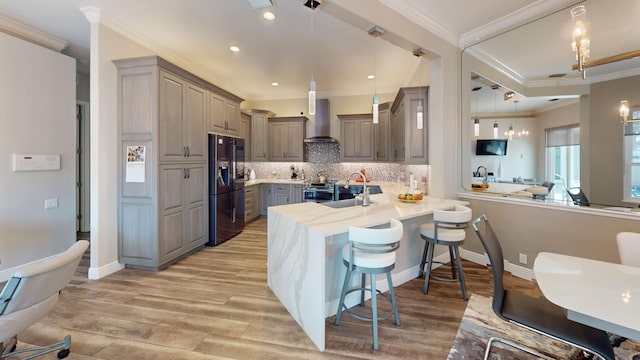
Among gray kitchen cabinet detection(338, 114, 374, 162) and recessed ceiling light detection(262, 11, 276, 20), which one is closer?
recessed ceiling light detection(262, 11, 276, 20)

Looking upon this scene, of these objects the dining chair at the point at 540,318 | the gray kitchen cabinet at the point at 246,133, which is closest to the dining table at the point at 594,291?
the dining chair at the point at 540,318

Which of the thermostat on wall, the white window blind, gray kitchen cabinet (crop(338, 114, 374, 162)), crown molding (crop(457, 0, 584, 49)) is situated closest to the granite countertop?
the white window blind

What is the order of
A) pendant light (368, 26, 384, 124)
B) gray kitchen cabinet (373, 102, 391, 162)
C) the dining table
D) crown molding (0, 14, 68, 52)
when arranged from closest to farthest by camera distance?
the dining table → pendant light (368, 26, 384, 124) → crown molding (0, 14, 68, 52) → gray kitchen cabinet (373, 102, 391, 162)

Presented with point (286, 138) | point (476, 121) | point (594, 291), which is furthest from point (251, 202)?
point (594, 291)

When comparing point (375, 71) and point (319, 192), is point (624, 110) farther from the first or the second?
point (319, 192)

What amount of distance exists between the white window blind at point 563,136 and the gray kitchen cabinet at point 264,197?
17.0 feet

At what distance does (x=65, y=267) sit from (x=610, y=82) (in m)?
4.87

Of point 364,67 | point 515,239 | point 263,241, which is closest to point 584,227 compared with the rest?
point 515,239

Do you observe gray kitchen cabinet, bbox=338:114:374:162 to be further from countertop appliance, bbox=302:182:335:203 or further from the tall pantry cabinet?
the tall pantry cabinet

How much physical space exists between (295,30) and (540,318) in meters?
3.78

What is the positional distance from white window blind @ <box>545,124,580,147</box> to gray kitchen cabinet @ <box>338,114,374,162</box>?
3.26m

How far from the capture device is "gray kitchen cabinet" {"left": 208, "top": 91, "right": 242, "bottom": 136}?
432cm

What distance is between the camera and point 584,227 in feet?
8.75

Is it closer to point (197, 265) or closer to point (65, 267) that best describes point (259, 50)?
point (197, 265)
